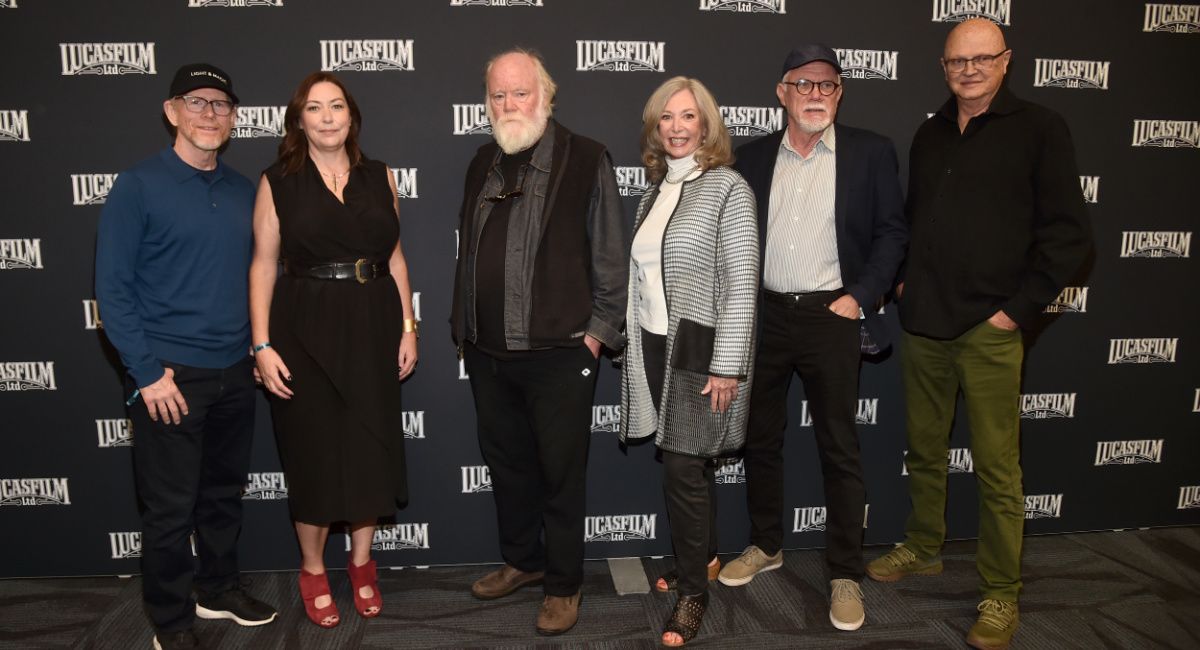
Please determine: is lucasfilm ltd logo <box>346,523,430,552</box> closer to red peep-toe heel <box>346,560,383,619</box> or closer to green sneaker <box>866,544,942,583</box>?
red peep-toe heel <box>346,560,383,619</box>

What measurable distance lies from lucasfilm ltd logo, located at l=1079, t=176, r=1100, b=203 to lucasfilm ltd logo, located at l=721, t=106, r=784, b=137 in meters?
1.43

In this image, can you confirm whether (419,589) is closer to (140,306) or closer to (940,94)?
(140,306)

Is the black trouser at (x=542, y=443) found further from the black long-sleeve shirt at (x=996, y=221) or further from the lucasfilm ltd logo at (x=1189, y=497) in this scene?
the lucasfilm ltd logo at (x=1189, y=497)

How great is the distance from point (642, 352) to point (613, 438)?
83 cm

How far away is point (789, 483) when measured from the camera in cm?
343

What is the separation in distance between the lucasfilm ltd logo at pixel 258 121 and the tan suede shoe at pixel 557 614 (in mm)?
2168

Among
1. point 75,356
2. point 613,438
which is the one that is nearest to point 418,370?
point 613,438

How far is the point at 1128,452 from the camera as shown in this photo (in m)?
3.56

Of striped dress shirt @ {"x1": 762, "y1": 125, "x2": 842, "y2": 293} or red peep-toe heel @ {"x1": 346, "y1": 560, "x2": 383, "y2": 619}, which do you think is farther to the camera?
Result: red peep-toe heel @ {"x1": 346, "y1": 560, "x2": 383, "y2": 619}

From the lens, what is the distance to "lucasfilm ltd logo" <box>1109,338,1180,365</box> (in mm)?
3471

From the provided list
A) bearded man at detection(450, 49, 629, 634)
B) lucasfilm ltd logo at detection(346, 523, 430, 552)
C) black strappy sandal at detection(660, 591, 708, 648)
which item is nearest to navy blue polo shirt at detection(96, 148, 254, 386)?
bearded man at detection(450, 49, 629, 634)

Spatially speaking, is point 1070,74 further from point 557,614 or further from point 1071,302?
point 557,614

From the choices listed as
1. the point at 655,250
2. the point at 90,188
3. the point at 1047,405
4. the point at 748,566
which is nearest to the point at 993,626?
the point at 748,566

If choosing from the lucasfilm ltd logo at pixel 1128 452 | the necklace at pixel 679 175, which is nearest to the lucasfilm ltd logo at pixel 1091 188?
the lucasfilm ltd logo at pixel 1128 452
